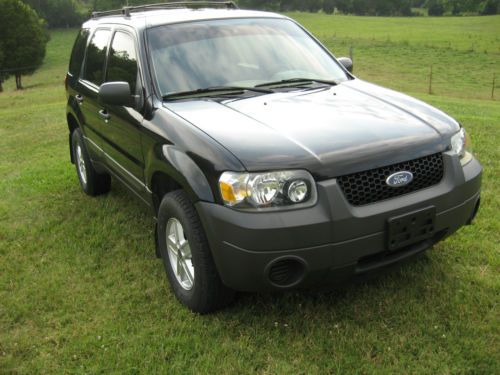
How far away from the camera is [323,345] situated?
307 centimetres

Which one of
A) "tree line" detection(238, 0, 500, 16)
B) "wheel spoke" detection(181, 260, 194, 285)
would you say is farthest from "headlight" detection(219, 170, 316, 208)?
"tree line" detection(238, 0, 500, 16)

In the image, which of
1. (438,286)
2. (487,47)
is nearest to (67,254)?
(438,286)

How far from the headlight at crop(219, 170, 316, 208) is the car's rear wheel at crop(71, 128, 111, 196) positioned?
10.5 ft

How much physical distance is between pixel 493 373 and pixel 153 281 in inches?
91.8

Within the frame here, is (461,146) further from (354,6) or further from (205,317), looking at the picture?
(354,6)

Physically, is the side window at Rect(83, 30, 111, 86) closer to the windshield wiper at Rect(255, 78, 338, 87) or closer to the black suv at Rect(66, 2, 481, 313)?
the black suv at Rect(66, 2, 481, 313)

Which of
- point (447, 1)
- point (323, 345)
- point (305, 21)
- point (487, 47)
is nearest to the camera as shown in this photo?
point (323, 345)

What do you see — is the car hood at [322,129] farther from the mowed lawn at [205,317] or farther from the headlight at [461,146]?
the mowed lawn at [205,317]

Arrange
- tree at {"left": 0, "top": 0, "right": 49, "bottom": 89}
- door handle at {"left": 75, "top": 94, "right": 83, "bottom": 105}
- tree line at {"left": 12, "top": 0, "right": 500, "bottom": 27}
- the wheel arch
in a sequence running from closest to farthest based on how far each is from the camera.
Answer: the wheel arch < door handle at {"left": 75, "top": 94, "right": 83, "bottom": 105} < tree at {"left": 0, "top": 0, "right": 49, "bottom": 89} < tree line at {"left": 12, "top": 0, "right": 500, "bottom": 27}

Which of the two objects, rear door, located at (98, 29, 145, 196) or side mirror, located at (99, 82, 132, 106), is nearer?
side mirror, located at (99, 82, 132, 106)

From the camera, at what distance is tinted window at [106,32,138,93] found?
4000 millimetres

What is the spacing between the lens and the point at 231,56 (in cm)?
401

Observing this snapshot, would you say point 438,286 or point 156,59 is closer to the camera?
point 438,286

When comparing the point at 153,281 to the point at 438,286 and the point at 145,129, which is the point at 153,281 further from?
the point at 438,286
